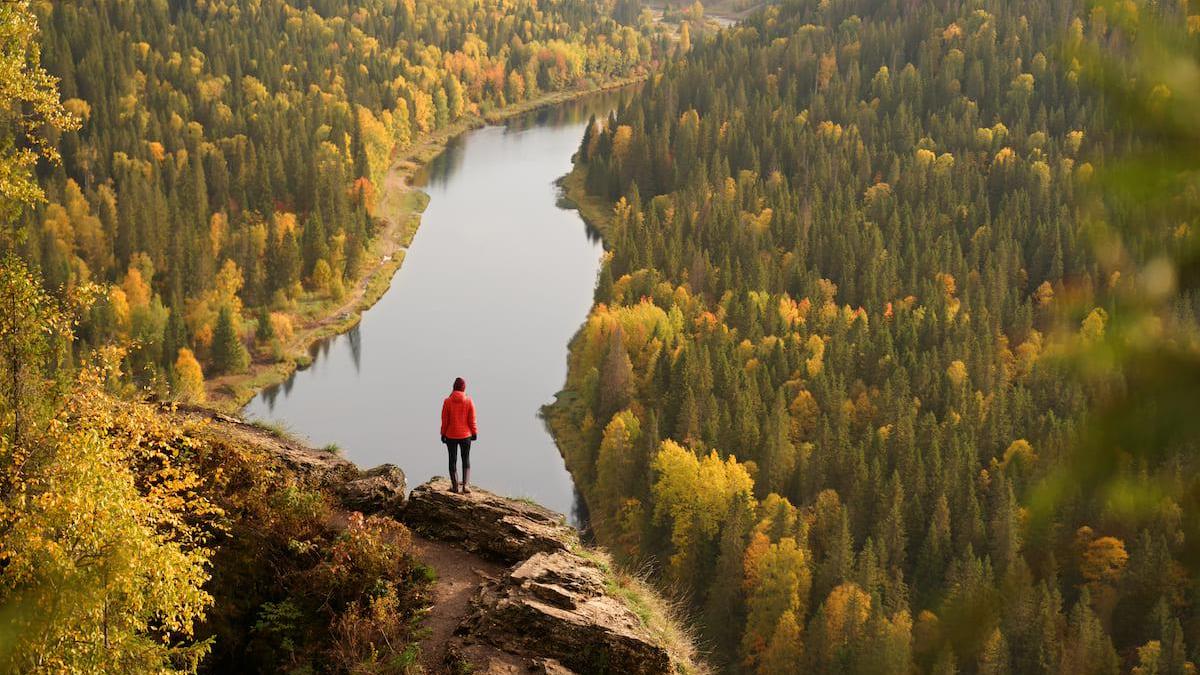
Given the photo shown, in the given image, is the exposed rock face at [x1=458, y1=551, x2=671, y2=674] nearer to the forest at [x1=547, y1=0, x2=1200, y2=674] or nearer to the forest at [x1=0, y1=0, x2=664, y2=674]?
the forest at [x1=0, y1=0, x2=664, y2=674]

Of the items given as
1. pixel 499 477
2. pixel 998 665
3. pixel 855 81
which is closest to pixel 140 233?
pixel 499 477

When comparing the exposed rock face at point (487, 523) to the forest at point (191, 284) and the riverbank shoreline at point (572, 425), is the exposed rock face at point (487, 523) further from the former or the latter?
the riverbank shoreline at point (572, 425)

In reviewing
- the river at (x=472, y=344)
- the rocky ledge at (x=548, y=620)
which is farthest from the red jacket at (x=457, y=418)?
the river at (x=472, y=344)

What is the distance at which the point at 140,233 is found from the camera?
101 metres

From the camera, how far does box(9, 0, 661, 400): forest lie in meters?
91.2

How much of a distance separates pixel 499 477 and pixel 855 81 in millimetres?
96086

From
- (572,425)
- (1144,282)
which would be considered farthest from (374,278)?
(1144,282)

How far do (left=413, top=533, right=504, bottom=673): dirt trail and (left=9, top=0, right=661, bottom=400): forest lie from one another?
159 ft

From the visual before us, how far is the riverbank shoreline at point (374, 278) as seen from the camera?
84688mm

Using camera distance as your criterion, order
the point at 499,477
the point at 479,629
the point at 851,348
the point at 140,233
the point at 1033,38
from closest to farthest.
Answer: the point at 479,629
the point at 499,477
the point at 851,348
the point at 140,233
the point at 1033,38

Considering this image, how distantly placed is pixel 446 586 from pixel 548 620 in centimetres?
235

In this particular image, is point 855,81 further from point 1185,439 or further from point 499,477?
point 1185,439

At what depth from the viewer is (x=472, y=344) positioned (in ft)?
302

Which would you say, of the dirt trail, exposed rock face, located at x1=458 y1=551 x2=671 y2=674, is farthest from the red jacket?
exposed rock face, located at x1=458 y1=551 x2=671 y2=674
